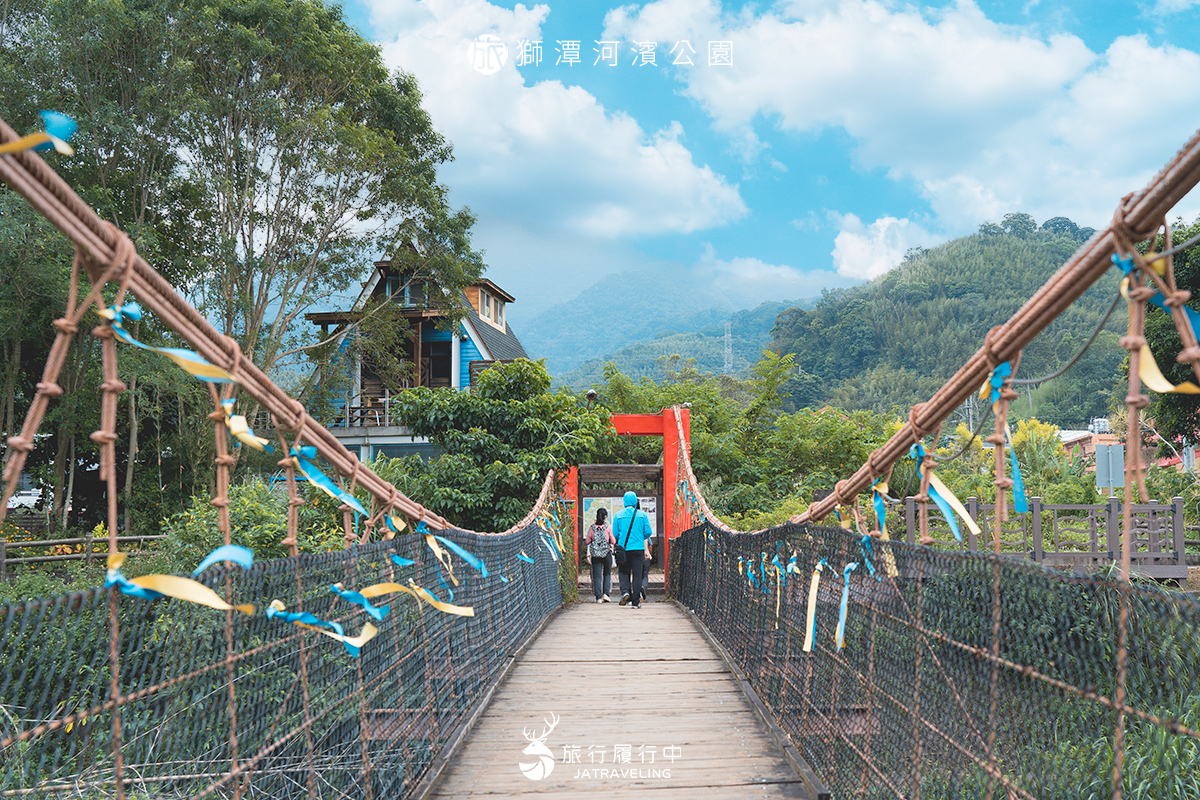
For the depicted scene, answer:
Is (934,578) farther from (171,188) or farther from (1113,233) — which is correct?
(171,188)

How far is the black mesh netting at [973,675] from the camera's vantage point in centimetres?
118

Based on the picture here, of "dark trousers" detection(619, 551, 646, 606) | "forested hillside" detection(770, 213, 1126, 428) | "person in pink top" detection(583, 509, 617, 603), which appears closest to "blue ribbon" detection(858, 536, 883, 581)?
"dark trousers" detection(619, 551, 646, 606)

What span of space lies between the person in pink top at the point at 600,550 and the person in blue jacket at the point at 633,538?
7.2 inches

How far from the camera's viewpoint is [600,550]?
7.26m

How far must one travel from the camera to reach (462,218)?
45.6 feet

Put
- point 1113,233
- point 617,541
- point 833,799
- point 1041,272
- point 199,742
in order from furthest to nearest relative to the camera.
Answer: point 1041,272 < point 617,541 < point 833,799 < point 199,742 < point 1113,233

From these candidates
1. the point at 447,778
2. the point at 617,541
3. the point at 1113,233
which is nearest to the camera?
the point at 1113,233

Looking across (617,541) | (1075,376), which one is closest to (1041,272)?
(1075,376)

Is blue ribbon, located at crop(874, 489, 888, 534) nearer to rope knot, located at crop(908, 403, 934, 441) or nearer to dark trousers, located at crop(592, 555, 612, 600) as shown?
rope knot, located at crop(908, 403, 934, 441)

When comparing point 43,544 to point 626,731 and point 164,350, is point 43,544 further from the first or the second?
point 164,350

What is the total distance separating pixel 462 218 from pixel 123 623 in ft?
43.9

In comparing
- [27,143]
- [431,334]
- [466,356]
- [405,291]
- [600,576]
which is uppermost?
[405,291]

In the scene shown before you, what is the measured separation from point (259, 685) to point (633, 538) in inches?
209

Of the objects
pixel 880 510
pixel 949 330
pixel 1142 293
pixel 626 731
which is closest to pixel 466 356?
pixel 626 731
